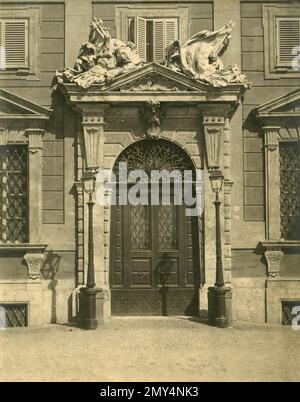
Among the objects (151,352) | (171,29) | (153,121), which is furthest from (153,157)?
(151,352)

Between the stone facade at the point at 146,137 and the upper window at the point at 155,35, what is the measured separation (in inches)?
6.9

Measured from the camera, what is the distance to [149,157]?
13.6 metres

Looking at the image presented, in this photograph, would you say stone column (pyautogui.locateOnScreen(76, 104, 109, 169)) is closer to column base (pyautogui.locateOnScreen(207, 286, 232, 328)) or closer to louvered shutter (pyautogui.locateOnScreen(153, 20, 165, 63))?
louvered shutter (pyautogui.locateOnScreen(153, 20, 165, 63))

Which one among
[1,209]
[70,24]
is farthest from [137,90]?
[1,209]

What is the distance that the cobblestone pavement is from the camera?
8.73 m

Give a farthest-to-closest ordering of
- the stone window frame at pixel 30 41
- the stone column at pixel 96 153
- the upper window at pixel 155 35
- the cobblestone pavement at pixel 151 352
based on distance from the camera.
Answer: the upper window at pixel 155 35 → the stone window frame at pixel 30 41 → the stone column at pixel 96 153 → the cobblestone pavement at pixel 151 352

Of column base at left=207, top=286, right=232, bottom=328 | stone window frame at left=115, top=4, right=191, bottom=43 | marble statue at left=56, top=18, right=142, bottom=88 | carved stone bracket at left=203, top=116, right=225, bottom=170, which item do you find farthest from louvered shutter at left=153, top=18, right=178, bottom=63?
column base at left=207, top=286, right=232, bottom=328

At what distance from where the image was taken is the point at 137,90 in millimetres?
13133

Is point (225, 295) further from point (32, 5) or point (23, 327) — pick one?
point (32, 5)

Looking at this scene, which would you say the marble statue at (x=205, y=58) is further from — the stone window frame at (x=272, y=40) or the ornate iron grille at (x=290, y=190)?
the ornate iron grille at (x=290, y=190)

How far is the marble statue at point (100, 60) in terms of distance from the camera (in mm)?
13117

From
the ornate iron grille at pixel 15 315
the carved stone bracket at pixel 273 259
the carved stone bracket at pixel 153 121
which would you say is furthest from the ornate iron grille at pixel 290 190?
the ornate iron grille at pixel 15 315

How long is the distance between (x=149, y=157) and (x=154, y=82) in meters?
1.60

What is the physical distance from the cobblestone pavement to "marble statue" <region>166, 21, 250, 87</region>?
508cm
